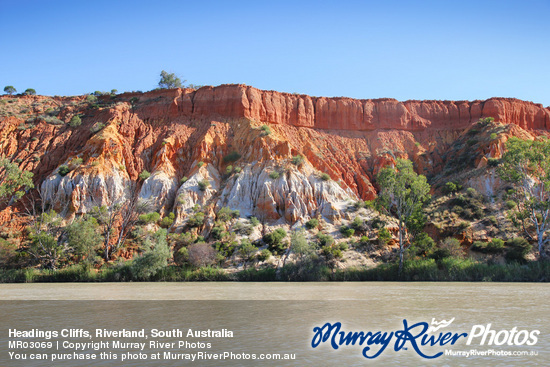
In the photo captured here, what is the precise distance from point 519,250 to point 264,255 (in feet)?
70.9

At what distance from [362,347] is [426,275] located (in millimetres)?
26334

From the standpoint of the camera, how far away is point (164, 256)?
35.7 meters

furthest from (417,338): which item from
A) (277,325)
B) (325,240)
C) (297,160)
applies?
(297,160)

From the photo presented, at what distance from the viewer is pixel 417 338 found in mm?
11883

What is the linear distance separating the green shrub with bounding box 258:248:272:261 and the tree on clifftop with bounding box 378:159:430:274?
37.6ft

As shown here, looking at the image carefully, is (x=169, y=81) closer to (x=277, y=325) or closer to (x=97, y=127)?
(x=97, y=127)

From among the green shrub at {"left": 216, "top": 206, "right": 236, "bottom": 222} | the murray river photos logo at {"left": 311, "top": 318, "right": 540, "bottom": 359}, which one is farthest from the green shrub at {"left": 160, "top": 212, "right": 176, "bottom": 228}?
the murray river photos logo at {"left": 311, "top": 318, "right": 540, "bottom": 359}

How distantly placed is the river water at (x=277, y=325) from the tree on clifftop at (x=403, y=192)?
54.4 feet

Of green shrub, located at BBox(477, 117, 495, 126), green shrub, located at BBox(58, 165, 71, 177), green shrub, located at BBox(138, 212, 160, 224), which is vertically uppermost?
green shrub, located at BBox(477, 117, 495, 126)

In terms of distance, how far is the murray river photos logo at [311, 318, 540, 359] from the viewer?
1076 centimetres

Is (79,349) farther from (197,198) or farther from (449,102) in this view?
(449,102)

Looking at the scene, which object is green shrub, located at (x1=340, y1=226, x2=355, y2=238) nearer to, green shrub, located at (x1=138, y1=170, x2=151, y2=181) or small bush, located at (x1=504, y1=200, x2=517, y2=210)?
small bush, located at (x1=504, y1=200, x2=517, y2=210)

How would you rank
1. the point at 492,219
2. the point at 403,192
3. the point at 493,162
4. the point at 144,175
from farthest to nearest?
the point at 144,175 < the point at 493,162 < the point at 492,219 < the point at 403,192

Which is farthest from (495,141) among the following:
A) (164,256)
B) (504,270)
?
(164,256)
